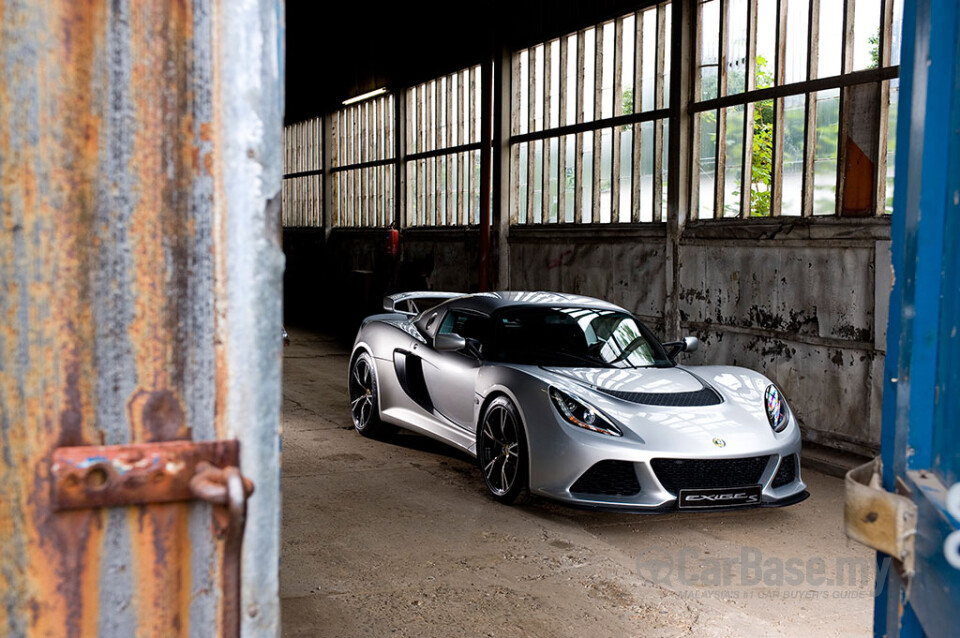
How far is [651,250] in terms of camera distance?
10.9 m

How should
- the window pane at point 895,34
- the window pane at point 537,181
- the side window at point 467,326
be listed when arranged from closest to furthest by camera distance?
the side window at point 467,326, the window pane at point 895,34, the window pane at point 537,181

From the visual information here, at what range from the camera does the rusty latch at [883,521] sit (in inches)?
50.9

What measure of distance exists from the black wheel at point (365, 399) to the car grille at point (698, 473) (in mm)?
3159

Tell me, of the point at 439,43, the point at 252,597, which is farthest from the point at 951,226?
the point at 439,43

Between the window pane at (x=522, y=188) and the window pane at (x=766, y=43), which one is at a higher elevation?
the window pane at (x=766, y=43)

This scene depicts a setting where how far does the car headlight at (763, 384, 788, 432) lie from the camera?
568 cm

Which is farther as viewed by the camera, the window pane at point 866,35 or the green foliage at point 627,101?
the green foliage at point 627,101

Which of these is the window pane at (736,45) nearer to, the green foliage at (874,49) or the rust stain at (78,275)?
the green foliage at (874,49)

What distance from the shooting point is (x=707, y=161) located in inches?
396

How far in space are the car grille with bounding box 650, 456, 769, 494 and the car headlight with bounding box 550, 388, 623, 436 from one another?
12.6 inches

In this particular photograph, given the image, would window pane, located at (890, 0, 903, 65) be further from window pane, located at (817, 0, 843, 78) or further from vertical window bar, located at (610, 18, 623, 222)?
vertical window bar, located at (610, 18, 623, 222)

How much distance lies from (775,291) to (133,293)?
860cm

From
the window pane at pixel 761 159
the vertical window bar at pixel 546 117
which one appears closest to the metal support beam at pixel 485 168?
the vertical window bar at pixel 546 117

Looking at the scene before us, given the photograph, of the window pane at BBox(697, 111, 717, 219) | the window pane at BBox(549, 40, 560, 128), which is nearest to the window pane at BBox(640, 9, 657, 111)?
the window pane at BBox(697, 111, 717, 219)
